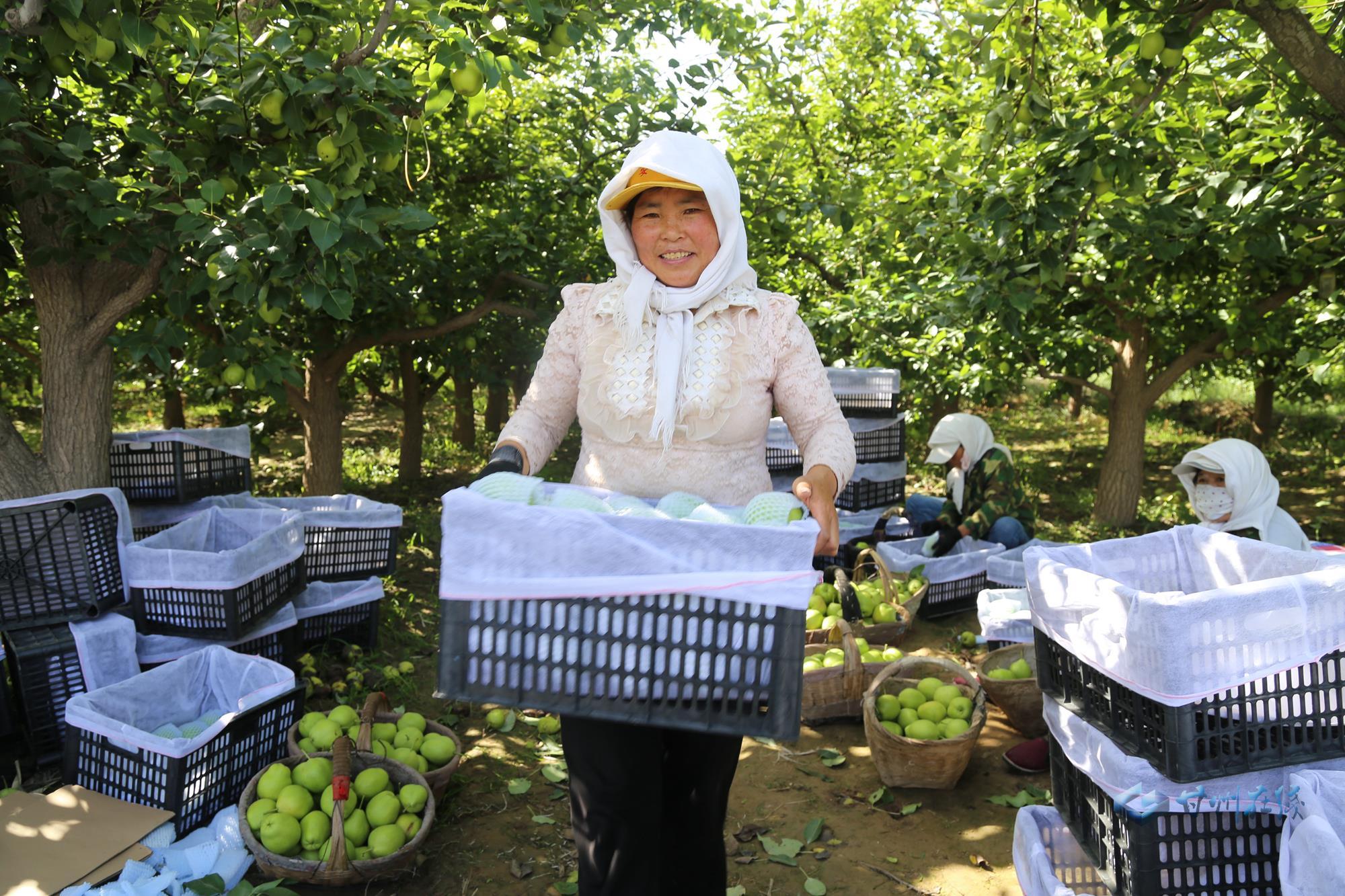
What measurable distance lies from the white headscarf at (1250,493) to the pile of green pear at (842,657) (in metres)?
1.45

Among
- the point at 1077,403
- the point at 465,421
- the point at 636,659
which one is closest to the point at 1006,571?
the point at 636,659

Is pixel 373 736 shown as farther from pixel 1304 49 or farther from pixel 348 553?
pixel 1304 49

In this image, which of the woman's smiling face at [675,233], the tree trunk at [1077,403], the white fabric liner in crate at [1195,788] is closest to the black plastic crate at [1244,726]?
the white fabric liner in crate at [1195,788]

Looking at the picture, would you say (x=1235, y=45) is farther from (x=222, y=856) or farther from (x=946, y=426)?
(x=222, y=856)

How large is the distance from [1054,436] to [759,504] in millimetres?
13552

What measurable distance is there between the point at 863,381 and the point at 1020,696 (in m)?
2.74

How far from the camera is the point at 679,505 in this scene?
1870 millimetres

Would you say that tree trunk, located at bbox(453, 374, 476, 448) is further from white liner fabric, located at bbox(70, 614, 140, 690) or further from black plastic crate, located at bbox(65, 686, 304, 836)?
black plastic crate, located at bbox(65, 686, 304, 836)

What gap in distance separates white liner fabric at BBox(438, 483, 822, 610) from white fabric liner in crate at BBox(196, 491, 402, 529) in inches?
128

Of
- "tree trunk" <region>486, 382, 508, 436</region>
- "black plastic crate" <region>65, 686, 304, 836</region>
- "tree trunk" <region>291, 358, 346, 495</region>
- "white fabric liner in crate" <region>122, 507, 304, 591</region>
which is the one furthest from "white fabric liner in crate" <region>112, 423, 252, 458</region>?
"tree trunk" <region>486, 382, 508, 436</region>

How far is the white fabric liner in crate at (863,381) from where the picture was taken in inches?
243

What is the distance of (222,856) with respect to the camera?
113 inches

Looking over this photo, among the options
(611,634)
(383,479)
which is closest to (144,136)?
(611,634)

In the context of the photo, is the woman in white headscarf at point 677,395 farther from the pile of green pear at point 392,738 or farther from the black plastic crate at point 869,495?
the black plastic crate at point 869,495
